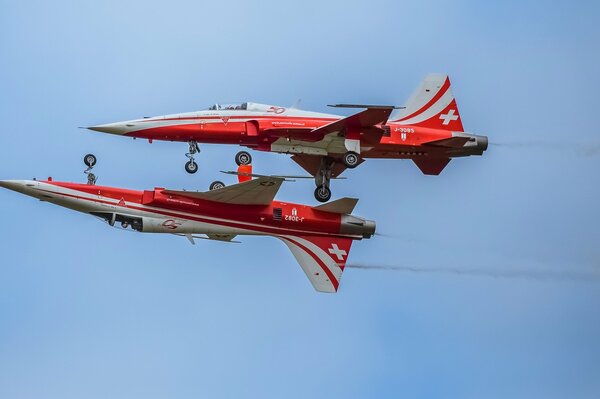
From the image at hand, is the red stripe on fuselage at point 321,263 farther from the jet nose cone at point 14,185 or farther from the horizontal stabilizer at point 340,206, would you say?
the jet nose cone at point 14,185

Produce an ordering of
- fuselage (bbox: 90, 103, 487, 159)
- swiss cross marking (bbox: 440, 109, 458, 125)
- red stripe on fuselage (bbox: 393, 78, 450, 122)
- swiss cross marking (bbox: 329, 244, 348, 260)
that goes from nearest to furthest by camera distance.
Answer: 1. fuselage (bbox: 90, 103, 487, 159)
2. swiss cross marking (bbox: 329, 244, 348, 260)
3. swiss cross marking (bbox: 440, 109, 458, 125)
4. red stripe on fuselage (bbox: 393, 78, 450, 122)

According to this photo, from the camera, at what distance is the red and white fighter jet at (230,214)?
179 ft

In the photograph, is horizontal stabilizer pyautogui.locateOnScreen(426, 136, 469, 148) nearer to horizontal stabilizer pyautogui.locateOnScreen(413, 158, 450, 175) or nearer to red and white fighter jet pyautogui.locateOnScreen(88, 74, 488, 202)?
red and white fighter jet pyautogui.locateOnScreen(88, 74, 488, 202)

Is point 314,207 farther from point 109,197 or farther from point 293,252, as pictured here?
point 109,197

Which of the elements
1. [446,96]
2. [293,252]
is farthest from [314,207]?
[446,96]

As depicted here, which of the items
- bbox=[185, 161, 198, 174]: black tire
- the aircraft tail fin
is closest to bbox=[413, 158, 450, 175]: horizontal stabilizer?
the aircraft tail fin

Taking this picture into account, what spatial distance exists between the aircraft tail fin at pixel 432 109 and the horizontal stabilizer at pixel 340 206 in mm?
3041

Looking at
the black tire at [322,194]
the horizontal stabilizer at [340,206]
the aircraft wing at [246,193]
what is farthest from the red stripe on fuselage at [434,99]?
the aircraft wing at [246,193]

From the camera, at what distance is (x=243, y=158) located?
53625 millimetres

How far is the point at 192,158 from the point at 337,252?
535 centimetres

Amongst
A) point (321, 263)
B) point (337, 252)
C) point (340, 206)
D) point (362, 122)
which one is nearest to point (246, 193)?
point (340, 206)

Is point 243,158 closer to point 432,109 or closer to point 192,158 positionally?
point 192,158

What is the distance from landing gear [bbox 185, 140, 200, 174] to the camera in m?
53.5

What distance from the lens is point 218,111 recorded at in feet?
179
